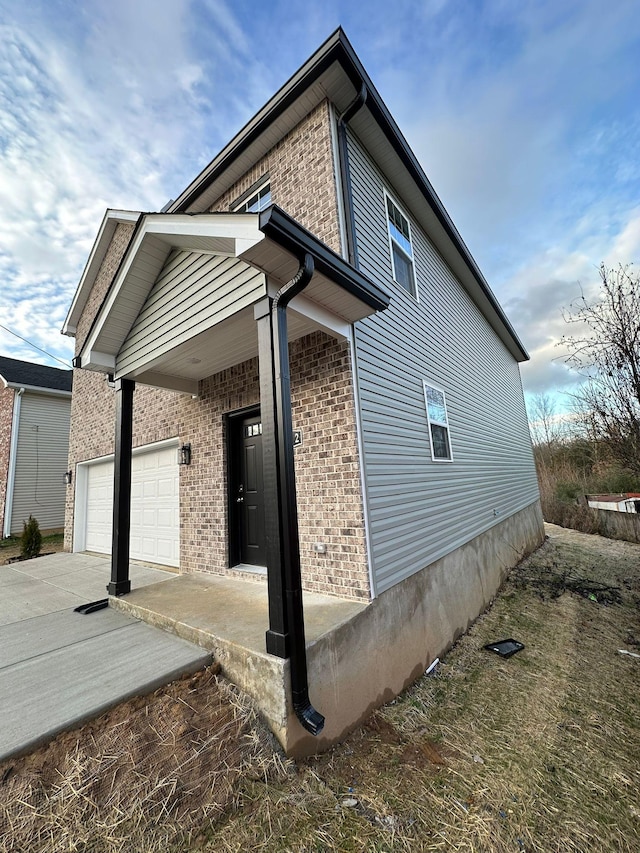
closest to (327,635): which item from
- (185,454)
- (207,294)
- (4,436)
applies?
(207,294)

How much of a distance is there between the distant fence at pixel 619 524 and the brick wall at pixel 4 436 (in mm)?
20381

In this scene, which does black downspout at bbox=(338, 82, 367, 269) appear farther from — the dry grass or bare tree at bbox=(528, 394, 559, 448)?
bare tree at bbox=(528, 394, 559, 448)

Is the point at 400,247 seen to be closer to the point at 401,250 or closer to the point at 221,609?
the point at 401,250

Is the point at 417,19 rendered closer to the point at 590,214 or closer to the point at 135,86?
the point at 135,86

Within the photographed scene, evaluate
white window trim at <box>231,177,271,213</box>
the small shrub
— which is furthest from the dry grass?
the small shrub

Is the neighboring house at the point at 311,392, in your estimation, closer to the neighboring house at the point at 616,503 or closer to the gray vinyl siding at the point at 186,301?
the gray vinyl siding at the point at 186,301

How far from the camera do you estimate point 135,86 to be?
234 inches

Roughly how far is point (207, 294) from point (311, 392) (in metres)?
1.42

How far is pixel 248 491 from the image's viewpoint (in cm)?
480

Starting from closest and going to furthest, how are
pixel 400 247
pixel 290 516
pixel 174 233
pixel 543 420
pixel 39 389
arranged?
pixel 290 516 < pixel 174 233 < pixel 400 247 < pixel 39 389 < pixel 543 420

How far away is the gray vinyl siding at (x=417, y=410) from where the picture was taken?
393 centimetres

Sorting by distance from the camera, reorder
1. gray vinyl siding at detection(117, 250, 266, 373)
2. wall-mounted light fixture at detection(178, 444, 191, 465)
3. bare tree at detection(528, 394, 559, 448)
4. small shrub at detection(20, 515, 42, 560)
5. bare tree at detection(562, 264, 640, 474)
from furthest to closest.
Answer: bare tree at detection(528, 394, 559, 448) < small shrub at detection(20, 515, 42, 560) < bare tree at detection(562, 264, 640, 474) < wall-mounted light fixture at detection(178, 444, 191, 465) < gray vinyl siding at detection(117, 250, 266, 373)

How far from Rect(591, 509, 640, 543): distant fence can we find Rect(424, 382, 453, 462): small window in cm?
994

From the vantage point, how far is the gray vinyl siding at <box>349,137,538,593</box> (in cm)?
393
